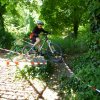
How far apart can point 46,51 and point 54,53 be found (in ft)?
1.33

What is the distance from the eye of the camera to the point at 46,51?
11562 millimetres

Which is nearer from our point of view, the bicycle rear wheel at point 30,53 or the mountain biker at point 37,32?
the mountain biker at point 37,32

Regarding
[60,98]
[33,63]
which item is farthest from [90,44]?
[33,63]

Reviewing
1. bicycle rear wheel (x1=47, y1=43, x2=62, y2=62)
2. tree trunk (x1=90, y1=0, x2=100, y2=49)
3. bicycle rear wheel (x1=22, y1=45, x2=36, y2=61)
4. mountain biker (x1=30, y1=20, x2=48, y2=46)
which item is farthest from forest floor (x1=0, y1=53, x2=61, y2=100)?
tree trunk (x1=90, y1=0, x2=100, y2=49)

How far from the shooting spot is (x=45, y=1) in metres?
14.6

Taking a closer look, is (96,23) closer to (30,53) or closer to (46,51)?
(46,51)

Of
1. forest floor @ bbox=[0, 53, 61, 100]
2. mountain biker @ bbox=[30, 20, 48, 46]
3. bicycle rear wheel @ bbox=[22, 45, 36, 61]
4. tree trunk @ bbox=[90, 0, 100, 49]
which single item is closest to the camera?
tree trunk @ bbox=[90, 0, 100, 49]

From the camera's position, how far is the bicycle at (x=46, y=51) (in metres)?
11.3

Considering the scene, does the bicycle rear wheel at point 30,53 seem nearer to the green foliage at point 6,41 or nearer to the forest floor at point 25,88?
the forest floor at point 25,88

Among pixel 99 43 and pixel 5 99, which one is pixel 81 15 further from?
pixel 5 99

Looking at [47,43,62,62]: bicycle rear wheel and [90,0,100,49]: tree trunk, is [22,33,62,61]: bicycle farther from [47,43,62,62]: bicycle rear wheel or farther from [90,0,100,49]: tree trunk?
[90,0,100,49]: tree trunk

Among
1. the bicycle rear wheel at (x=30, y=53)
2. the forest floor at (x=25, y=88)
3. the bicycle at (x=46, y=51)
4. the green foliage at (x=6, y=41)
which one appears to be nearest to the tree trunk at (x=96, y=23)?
the forest floor at (x=25, y=88)

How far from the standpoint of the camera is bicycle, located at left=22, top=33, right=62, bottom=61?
11289 millimetres

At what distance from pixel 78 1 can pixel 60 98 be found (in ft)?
23.5
